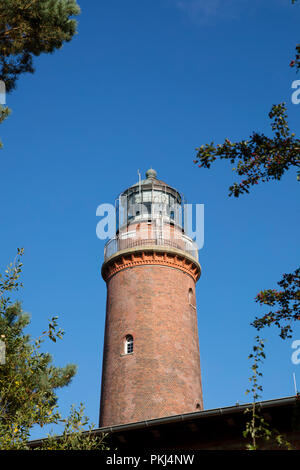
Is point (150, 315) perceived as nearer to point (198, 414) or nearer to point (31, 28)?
point (198, 414)

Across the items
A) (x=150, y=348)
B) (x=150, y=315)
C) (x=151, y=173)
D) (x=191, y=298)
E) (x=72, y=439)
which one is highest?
(x=151, y=173)

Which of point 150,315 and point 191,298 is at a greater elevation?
point 191,298

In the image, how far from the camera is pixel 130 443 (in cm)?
1137

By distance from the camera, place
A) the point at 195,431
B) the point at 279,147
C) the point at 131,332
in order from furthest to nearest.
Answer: the point at 131,332 → the point at 195,431 → the point at 279,147

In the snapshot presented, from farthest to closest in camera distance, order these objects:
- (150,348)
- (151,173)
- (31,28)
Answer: (151,173)
(150,348)
(31,28)

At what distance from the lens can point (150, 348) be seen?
20.0m

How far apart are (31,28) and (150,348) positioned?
11.9 m

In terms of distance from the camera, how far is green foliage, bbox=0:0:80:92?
36.4ft

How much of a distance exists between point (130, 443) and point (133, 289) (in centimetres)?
1013

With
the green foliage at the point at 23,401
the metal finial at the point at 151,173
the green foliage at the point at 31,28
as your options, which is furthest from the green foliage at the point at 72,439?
the metal finial at the point at 151,173

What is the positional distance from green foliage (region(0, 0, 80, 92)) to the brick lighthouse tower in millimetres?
10688

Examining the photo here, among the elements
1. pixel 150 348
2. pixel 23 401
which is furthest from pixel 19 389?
pixel 150 348
